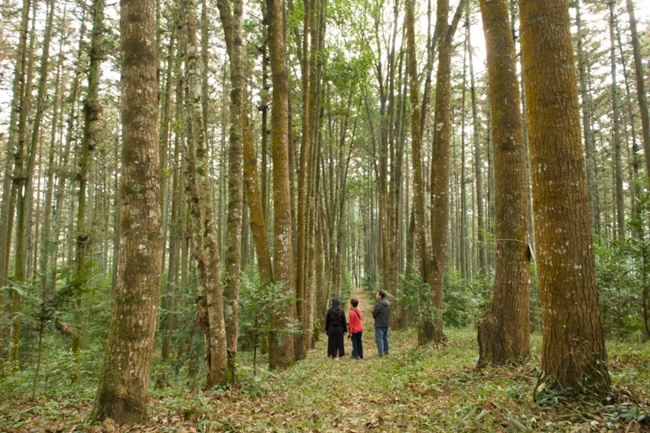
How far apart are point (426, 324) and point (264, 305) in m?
4.70

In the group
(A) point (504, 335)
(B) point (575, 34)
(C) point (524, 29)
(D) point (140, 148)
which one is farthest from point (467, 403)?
(B) point (575, 34)

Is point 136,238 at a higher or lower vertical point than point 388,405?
higher

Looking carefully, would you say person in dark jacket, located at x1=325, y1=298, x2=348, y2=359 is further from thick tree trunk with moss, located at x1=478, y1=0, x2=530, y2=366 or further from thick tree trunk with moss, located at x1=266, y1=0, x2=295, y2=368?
thick tree trunk with moss, located at x1=478, y1=0, x2=530, y2=366

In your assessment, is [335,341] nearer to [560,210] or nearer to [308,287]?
[308,287]

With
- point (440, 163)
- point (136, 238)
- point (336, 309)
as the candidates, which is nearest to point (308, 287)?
point (336, 309)

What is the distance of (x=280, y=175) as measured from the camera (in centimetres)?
973

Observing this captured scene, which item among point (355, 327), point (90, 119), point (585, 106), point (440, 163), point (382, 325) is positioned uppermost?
point (585, 106)

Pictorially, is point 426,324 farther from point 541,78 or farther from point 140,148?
point 140,148

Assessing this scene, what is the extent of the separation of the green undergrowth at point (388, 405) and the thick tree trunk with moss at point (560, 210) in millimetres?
384

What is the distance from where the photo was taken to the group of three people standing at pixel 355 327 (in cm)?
1173

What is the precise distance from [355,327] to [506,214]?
7.00 meters

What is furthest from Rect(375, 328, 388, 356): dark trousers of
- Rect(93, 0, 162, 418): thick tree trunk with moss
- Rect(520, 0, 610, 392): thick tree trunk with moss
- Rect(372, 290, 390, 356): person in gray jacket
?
Rect(93, 0, 162, 418): thick tree trunk with moss

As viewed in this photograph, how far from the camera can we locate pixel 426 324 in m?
10.6

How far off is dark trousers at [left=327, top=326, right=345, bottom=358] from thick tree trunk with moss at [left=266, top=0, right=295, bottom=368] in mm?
3031
